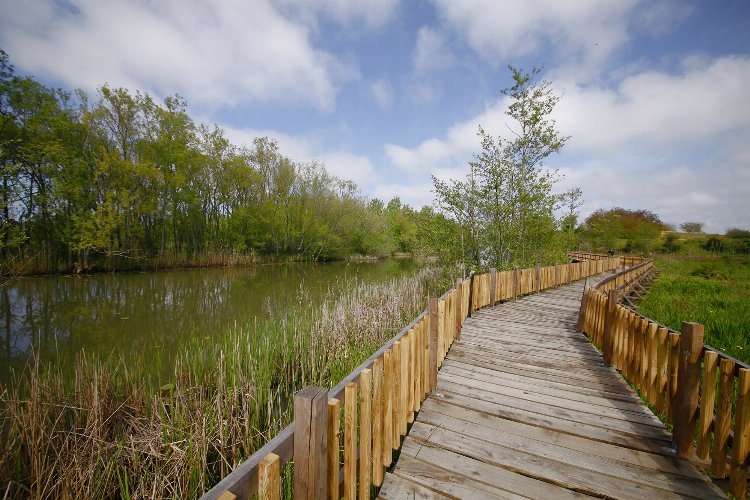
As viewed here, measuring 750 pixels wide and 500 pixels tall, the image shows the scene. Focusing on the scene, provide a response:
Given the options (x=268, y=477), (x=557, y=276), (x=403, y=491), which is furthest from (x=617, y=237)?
(x=268, y=477)

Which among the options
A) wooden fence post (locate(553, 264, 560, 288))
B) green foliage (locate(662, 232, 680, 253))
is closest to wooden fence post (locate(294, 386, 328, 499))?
wooden fence post (locate(553, 264, 560, 288))

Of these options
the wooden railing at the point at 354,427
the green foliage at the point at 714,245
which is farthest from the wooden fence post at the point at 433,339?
the green foliage at the point at 714,245

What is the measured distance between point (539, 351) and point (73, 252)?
77.6 ft

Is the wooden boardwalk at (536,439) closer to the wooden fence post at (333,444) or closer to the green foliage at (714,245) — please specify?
the wooden fence post at (333,444)

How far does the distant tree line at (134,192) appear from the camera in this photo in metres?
14.8

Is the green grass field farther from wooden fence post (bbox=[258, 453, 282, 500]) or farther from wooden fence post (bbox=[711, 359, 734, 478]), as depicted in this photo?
wooden fence post (bbox=[258, 453, 282, 500])

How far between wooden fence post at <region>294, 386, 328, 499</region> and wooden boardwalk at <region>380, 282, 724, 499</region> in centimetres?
117

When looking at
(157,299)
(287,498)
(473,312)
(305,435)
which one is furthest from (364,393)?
(157,299)

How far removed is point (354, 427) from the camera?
1.96 meters

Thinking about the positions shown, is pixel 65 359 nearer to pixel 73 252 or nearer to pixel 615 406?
pixel 615 406

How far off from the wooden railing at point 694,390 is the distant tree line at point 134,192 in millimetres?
9736

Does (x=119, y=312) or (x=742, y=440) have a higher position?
(x=742, y=440)

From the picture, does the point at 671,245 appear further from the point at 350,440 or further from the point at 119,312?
the point at 119,312

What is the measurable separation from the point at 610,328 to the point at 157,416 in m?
6.75
